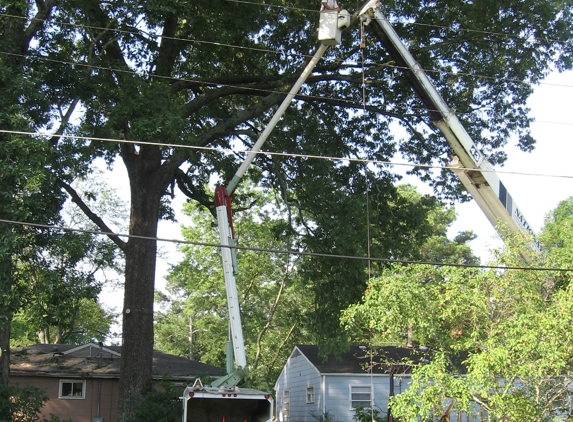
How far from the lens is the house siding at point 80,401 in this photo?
23656 millimetres

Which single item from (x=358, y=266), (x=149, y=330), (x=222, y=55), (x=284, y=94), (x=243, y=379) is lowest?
(x=243, y=379)

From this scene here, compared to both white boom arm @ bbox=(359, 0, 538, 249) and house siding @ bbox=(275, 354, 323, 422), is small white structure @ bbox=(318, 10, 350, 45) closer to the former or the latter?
white boom arm @ bbox=(359, 0, 538, 249)

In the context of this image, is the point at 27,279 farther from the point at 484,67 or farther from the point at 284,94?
the point at 484,67

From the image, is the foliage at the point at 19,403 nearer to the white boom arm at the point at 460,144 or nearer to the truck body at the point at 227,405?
the truck body at the point at 227,405

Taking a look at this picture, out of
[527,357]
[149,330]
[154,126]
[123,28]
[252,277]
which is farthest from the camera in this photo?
[252,277]

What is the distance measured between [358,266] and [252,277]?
1947 centimetres

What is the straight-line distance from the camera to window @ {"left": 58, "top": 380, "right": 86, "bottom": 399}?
2389 cm

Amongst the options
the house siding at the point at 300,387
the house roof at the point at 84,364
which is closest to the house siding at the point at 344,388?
the house siding at the point at 300,387

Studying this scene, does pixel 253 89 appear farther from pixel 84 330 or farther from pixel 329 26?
pixel 84 330

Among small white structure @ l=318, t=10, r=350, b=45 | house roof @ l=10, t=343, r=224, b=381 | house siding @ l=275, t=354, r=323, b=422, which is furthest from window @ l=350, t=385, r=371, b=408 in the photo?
small white structure @ l=318, t=10, r=350, b=45

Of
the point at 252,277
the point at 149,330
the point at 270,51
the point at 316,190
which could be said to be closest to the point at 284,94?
the point at 270,51

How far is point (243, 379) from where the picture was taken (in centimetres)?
1262

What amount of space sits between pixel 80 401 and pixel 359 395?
33.4ft

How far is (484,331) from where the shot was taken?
412 inches
